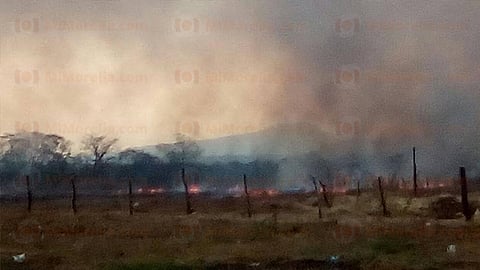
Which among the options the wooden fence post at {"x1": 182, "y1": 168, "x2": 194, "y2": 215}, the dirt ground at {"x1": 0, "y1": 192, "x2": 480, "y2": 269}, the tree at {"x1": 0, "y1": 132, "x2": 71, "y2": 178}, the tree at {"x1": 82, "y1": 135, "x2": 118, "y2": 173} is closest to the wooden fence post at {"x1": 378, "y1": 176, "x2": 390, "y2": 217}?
the dirt ground at {"x1": 0, "y1": 192, "x2": 480, "y2": 269}

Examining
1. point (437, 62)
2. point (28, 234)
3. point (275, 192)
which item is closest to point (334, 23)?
point (437, 62)

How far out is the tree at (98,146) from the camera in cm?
170

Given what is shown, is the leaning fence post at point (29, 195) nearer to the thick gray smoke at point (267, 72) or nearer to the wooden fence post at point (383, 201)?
the thick gray smoke at point (267, 72)

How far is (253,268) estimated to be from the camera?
1661 millimetres

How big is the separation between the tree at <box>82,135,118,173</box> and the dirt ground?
0.30 ft

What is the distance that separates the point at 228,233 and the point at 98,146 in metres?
0.36

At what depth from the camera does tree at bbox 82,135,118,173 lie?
1701 millimetres

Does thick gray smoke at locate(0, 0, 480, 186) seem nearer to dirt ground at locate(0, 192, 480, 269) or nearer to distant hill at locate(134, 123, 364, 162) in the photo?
distant hill at locate(134, 123, 364, 162)

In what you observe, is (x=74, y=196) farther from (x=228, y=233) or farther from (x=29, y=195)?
(x=228, y=233)

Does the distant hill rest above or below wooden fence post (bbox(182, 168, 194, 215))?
above

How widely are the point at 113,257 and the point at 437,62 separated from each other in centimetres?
87

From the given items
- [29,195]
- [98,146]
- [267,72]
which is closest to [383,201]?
[267,72]

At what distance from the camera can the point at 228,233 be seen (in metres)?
1.68

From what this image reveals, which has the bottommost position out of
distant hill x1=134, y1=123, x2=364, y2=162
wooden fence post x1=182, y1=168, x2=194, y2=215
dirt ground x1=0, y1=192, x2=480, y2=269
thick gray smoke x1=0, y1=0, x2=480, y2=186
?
dirt ground x1=0, y1=192, x2=480, y2=269
